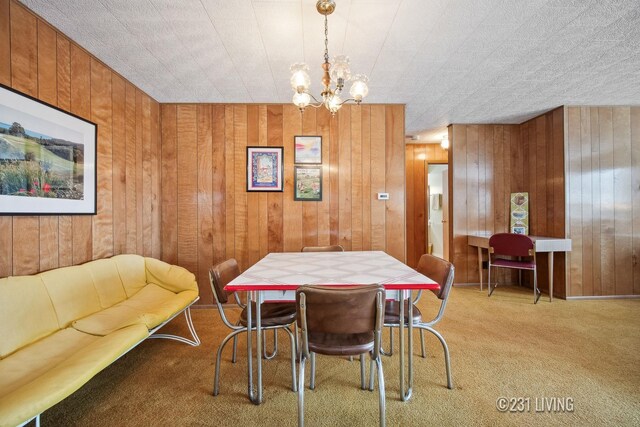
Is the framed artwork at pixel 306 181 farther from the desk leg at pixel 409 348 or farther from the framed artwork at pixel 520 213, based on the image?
the framed artwork at pixel 520 213

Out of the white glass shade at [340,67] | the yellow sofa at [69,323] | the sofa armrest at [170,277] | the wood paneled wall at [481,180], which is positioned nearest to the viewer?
the yellow sofa at [69,323]

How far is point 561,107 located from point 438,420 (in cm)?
423

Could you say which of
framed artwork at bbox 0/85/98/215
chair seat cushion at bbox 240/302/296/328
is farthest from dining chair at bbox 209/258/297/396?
framed artwork at bbox 0/85/98/215

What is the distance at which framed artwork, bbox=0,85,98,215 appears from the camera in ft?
5.60

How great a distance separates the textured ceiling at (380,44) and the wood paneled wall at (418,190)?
219 centimetres

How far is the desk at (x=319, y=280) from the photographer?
1500mm

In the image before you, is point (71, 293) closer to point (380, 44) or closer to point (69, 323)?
point (69, 323)

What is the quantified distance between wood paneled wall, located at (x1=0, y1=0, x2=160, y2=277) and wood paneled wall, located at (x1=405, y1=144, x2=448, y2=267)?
4.43m

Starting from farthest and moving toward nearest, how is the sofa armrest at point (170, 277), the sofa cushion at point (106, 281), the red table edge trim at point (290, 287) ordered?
the sofa armrest at point (170, 277) → the sofa cushion at point (106, 281) → the red table edge trim at point (290, 287)

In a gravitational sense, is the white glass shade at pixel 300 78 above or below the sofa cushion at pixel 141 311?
above

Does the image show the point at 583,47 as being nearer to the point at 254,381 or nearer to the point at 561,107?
the point at 561,107

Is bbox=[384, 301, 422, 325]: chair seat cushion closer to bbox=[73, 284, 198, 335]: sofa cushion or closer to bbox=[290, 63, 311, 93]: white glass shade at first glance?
bbox=[290, 63, 311, 93]: white glass shade

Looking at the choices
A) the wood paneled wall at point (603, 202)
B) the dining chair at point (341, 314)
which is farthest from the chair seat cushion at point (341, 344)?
the wood paneled wall at point (603, 202)

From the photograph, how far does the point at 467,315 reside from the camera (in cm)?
307
